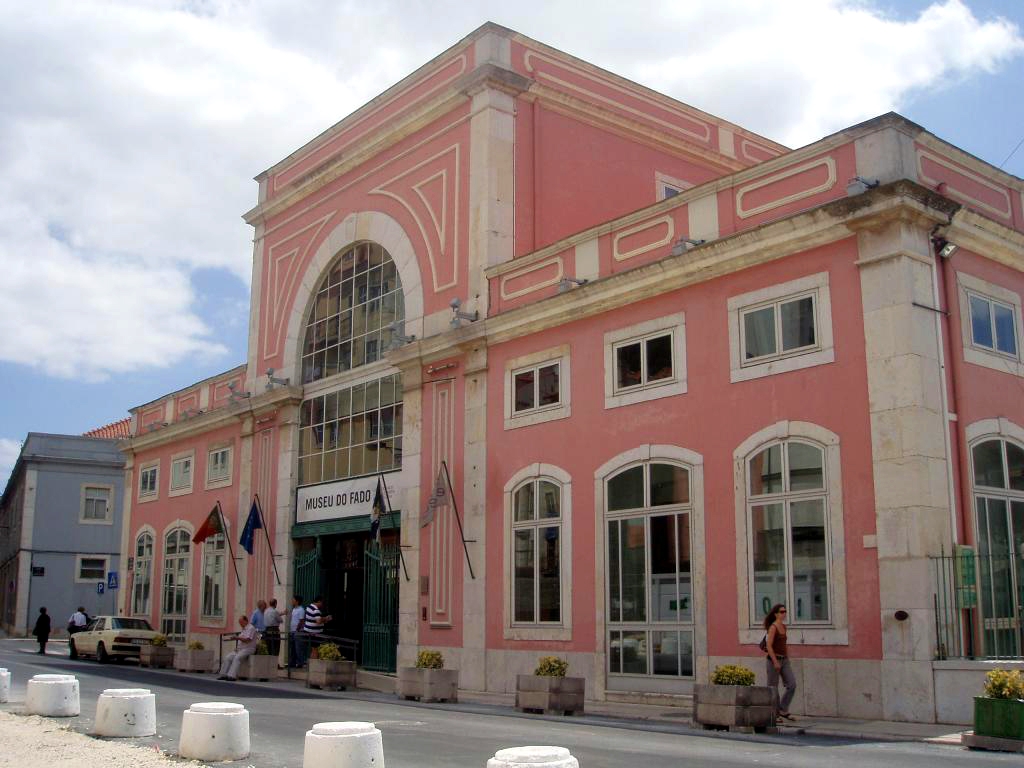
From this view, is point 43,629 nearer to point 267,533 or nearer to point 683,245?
point 267,533

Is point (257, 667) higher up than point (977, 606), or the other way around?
point (977, 606)

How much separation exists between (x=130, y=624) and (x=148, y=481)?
23.2 ft

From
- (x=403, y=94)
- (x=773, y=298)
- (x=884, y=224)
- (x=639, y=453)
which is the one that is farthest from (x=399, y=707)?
(x=403, y=94)

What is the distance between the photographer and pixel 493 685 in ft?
67.3

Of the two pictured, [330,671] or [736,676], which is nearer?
[736,676]

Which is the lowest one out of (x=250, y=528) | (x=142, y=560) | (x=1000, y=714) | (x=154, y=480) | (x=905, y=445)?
(x=1000, y=714)

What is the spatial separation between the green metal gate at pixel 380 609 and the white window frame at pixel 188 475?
10761mm

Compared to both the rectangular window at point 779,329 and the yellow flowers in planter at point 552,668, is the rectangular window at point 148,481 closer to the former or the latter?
the yellow flowers in planter at point 552,668

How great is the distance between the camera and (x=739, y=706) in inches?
534

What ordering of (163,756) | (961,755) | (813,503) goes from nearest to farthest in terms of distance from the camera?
(163,756)
(961,755)
(813,503)

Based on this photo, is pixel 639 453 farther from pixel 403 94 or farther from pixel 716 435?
pixel 403 94

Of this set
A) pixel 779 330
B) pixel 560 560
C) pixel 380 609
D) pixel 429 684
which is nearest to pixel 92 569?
pixel 380 609

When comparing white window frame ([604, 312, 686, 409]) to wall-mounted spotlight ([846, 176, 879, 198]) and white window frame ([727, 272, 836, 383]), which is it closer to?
white window frame ([727, 272, 836, 383])

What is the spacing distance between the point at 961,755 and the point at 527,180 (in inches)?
599
